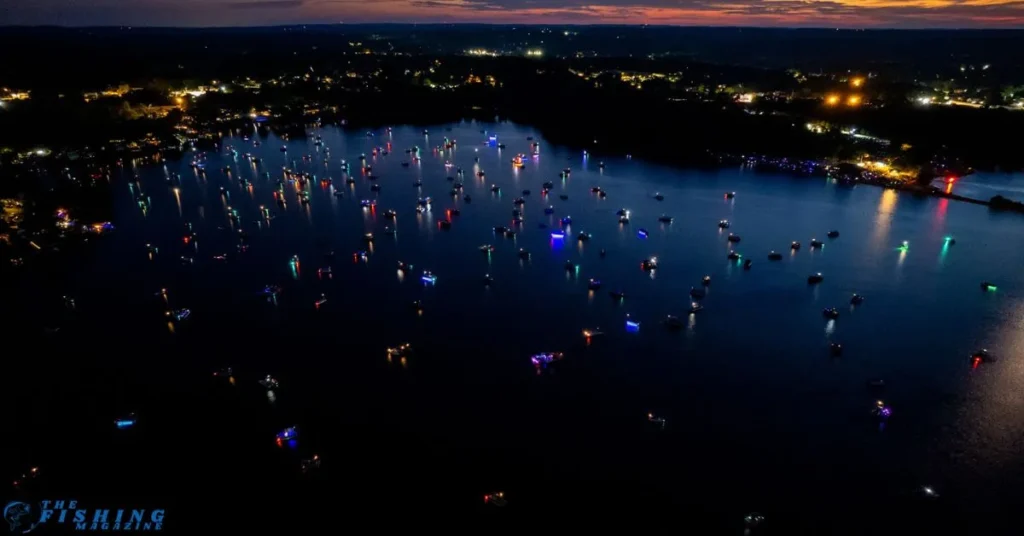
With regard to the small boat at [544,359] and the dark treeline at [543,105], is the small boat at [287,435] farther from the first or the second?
the dark treeline at [543,105]

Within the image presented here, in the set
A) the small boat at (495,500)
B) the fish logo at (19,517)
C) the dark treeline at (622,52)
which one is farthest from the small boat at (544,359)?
the dark treeline at (622,52)

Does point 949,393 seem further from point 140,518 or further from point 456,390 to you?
point 140,518

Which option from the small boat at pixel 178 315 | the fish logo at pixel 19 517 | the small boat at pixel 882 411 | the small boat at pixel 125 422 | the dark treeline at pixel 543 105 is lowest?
the fish logo at pixel 19 517

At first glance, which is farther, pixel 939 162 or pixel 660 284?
pixel 939 162

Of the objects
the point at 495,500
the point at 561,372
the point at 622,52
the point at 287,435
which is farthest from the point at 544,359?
the point at 622,52

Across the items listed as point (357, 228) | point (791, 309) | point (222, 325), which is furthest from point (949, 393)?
point (357, 228)

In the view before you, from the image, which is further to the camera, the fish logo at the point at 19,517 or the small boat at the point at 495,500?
the small boat at the point at 495,500
